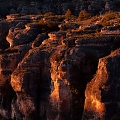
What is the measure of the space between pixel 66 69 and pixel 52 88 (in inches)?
114

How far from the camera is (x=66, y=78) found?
33.4 metres

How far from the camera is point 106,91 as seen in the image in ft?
99.1

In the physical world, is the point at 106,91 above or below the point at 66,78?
below

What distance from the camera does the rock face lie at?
30.2 m

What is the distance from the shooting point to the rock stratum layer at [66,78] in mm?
30594

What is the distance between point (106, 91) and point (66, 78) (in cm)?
443

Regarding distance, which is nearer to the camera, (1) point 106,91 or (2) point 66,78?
(1) point 106,91

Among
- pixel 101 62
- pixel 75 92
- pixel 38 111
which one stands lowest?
pixel 38 111

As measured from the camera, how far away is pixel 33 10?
310ft

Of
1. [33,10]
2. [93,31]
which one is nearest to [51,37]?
[93,31]

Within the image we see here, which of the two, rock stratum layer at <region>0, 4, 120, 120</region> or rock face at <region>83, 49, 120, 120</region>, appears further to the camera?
rock stratum layer at <region>0, 4, 120, 120</region>

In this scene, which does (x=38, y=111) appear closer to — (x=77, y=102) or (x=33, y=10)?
(x=77, y=102)

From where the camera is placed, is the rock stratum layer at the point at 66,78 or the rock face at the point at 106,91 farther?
the rock stratum layer at the point at 66,78

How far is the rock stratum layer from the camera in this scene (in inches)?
1204
